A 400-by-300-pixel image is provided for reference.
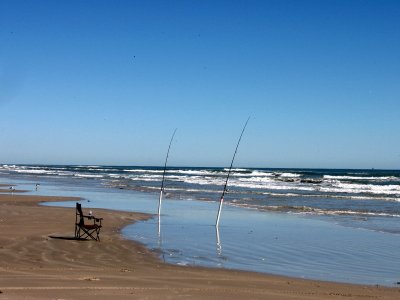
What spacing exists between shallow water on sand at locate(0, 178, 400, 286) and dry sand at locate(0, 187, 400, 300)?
0.74m

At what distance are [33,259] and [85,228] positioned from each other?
3.25 metres

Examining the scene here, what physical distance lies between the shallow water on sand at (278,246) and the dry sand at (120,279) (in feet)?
2.44

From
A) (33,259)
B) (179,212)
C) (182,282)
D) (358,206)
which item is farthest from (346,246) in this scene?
(358,206)

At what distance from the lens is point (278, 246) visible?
12250 millimetres

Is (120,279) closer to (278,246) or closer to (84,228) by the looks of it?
(278,246)

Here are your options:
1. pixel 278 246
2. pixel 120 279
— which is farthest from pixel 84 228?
pixel 120 279

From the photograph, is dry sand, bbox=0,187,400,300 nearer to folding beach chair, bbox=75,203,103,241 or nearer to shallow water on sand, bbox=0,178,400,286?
folding beach chair, bbox=75,203,103,241

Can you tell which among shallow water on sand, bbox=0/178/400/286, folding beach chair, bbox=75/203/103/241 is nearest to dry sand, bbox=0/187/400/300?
folding beach chair, bbox=75/203/103/241

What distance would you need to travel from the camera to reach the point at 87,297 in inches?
250

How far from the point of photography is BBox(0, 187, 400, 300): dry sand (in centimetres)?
→ 680

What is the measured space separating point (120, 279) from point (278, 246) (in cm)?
543

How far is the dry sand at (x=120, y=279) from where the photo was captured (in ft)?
22.3

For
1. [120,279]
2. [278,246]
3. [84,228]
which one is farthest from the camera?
[84,228]

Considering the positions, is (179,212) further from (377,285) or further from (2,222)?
(377,285)
